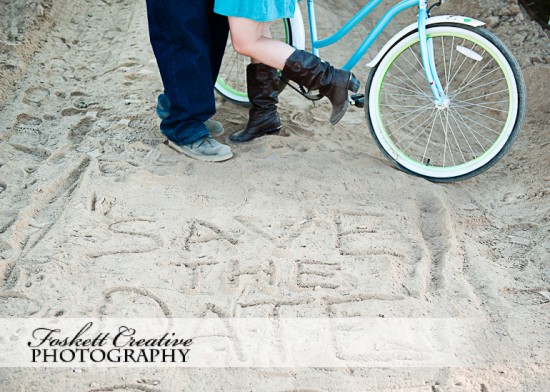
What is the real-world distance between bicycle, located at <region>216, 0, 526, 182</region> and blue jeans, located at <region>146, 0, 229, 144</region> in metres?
0.50

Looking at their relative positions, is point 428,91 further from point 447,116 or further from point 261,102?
point 261,102

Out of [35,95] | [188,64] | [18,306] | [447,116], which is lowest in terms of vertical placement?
[35,95]

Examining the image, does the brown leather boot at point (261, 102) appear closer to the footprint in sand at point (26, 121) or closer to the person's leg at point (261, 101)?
the person's leg at point (261, 101)

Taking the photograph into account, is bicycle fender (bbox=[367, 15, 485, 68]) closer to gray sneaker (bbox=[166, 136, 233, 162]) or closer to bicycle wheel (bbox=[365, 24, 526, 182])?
bicycle wheel (bbox=[365, 24, 526, 182])

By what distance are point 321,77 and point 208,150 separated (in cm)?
72

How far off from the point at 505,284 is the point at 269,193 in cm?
120

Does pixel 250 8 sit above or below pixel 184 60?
above

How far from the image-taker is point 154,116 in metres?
4.21

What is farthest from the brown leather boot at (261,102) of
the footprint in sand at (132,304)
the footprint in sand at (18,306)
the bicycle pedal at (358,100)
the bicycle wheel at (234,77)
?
the footprint in sand at (18,306)

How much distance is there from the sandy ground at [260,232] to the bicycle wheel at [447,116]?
0.49ft

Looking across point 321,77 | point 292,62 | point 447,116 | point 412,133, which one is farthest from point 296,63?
point 412,133

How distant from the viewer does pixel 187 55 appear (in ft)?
11.6

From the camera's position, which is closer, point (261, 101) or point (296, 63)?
point (296, 63)

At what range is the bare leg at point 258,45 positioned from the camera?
3.45m
